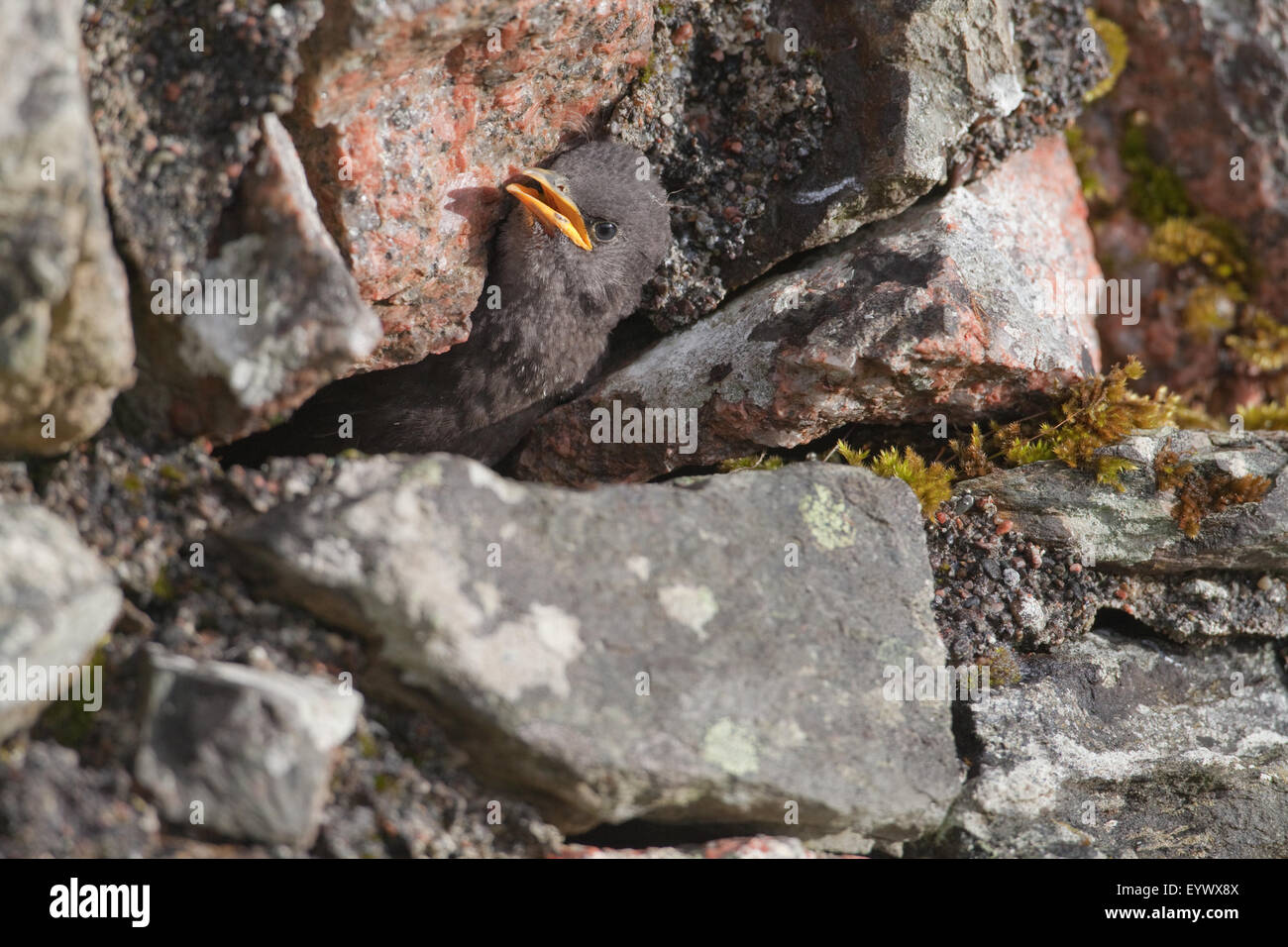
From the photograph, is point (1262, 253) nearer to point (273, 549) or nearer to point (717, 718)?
point (717, 718)

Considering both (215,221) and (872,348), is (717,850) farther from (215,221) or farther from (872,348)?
(215,221)

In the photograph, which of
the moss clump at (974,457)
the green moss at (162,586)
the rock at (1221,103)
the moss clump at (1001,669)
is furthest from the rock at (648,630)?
the rock at (1221,103)

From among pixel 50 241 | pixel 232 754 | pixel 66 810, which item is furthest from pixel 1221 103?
pixel 66 810

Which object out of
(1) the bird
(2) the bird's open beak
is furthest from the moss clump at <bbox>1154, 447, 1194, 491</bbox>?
(2) the bird's open beak

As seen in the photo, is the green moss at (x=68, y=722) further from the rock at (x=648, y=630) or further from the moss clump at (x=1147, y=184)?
the moss clump at (x=1147, y=184)

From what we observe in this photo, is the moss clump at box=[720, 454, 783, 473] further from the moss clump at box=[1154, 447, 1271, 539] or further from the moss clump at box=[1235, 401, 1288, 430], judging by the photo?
the moss clump at box=[1235, 401, 1288, 430]

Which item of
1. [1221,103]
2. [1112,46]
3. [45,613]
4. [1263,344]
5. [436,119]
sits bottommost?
[45,613]
